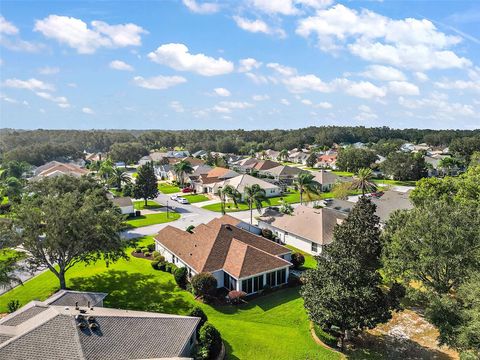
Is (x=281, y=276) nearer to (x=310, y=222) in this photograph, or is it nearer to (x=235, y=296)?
(x=235, y=296)

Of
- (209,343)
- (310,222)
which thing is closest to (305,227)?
(310,222)

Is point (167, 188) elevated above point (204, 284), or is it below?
above

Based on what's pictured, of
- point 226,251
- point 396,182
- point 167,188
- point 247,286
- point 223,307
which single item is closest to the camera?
point 223,307

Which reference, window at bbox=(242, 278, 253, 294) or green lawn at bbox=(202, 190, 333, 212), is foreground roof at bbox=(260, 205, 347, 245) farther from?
green lawn at bbox=(202, 190, 333, 212)

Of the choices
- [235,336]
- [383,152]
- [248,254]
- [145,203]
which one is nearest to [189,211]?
[145,203]

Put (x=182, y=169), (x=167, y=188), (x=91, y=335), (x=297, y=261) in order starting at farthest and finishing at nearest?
1. (x=167, y=188)
2. (x=182, y=169)
3. (x=297, y=261)
4. (x=91, y=335)

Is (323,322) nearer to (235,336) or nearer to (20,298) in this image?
(235,336)

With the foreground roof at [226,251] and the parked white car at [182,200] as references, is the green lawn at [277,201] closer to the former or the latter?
the parked white car at [182,200]
